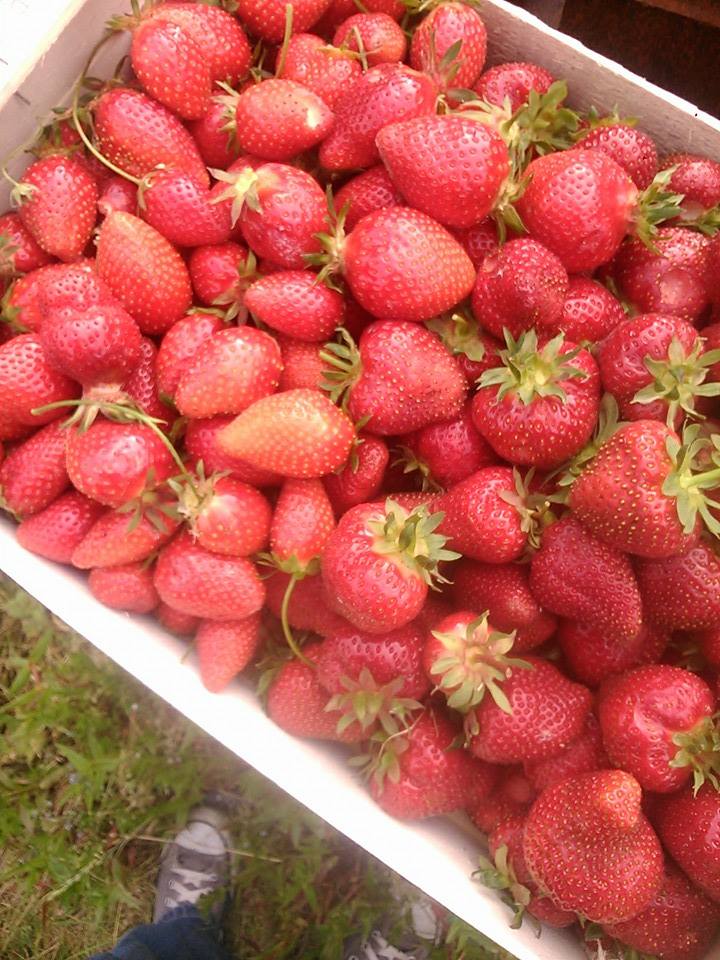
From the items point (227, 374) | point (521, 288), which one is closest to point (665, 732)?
point (521, 288)

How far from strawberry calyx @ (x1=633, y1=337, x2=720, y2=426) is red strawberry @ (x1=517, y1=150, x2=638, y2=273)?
0.19 meters

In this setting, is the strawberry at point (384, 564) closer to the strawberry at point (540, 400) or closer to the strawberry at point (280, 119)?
the strawberry at point (540, 400)

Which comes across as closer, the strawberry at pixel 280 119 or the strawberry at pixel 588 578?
the strawberry at pixel 588 578

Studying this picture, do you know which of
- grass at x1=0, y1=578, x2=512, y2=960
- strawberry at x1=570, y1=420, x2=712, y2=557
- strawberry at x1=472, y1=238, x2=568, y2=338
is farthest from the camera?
grass at x1=0, y1=578, x2=512, y2=960

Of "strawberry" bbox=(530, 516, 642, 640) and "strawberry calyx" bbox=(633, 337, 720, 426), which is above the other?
"strawberry calyx" bbox=(633, 337, 720, 426)

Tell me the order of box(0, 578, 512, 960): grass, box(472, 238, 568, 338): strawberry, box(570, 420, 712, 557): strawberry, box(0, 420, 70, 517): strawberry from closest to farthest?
box(570, 420, 712, 557): strawberry, box(472, 238, 568, 338): strawberry, box(0, 420, 70, 517): strawberry, box(0, 578, 512, 960): grass

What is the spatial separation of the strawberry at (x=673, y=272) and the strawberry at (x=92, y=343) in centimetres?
68

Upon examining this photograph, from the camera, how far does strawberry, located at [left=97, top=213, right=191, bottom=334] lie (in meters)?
1.16

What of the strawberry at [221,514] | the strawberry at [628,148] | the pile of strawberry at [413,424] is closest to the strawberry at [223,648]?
the pile of strawberry at [413,424]

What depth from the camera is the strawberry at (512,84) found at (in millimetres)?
1274

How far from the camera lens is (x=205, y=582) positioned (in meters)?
1.11

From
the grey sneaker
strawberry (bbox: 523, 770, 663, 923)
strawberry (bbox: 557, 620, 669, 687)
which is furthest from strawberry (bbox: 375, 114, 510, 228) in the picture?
the grey sneaker

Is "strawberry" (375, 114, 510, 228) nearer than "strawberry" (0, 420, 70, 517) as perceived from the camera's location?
Yes

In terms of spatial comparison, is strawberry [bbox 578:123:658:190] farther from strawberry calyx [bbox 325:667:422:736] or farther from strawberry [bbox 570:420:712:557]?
strawberry calyx [bbox 325:667:422:736]
